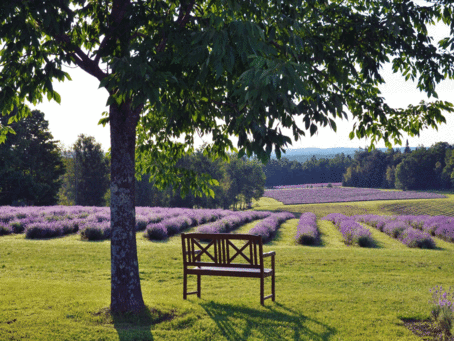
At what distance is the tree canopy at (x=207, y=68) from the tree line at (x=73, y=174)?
64.6 feet

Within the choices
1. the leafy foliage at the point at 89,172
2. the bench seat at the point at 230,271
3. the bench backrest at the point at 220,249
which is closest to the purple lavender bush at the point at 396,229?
the bench backrest at the point at 220,249

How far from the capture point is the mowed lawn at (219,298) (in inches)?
191

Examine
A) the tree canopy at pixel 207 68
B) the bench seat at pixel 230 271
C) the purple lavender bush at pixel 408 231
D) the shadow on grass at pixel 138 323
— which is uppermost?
the tree canopy at pixel 207 68

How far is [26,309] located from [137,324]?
70.9 inches

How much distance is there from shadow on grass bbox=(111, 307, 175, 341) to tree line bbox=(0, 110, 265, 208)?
20893 millimetres

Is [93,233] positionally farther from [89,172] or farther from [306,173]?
[306,173]

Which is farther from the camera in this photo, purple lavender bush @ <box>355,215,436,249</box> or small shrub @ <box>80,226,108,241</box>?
purple lavender bush @ <box>355,215,436,249</box>

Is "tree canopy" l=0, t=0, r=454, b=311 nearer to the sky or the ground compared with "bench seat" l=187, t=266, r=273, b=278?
nearer to the sky

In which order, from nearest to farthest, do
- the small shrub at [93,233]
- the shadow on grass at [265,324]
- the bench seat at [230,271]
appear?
the shadow on grass at [265,324], the bench seat at [230,271], the small shrub at [93,233]

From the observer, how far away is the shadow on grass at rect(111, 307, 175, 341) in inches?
178

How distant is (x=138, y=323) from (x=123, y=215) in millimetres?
1529

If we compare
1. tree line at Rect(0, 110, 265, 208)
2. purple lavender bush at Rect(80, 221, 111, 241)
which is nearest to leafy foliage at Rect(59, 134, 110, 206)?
tree line at Rect(0, 110, 265, 208)

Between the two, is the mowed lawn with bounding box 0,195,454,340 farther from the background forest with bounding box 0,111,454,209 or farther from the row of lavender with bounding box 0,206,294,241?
the row of lavender with bounding box 0,206,294,241

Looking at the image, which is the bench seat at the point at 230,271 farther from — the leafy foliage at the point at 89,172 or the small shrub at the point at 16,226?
the leafy foliage at the point at 89,172
